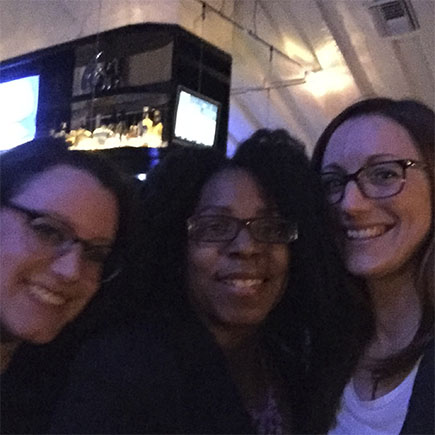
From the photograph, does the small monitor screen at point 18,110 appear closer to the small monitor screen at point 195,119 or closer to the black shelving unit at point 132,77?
the black shelving unit at point 132,77

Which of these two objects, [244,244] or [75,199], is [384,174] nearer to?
[244,244]

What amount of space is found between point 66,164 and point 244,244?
0.34 meters

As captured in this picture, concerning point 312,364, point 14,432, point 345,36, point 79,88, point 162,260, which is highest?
point 345,36

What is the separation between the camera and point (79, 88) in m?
3.55

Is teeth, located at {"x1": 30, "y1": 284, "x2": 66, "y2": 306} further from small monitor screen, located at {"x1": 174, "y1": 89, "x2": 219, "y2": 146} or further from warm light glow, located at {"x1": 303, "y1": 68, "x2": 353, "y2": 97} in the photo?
warm light glow, located at {"x1": 303, "y1": 68, "x2": 353, "y2": 97}

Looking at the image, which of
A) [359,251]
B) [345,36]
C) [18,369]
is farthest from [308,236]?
[345,36]

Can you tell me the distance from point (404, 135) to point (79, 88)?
Answer: 273 centimetres

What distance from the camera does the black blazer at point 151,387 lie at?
33.5 inches

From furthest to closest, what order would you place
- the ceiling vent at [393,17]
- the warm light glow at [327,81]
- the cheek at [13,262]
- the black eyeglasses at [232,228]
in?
the warm light glow at [327,81], the ceiling vent at [393,17], the black eyeglasses at [232,228], the cheek at [13,262]

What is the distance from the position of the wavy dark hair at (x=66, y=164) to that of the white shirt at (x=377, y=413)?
1.66ft

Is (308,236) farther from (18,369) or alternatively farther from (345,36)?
(345,36)

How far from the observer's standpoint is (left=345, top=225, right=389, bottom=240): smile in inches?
44.8

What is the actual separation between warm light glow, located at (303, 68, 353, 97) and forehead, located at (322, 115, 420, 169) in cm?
238

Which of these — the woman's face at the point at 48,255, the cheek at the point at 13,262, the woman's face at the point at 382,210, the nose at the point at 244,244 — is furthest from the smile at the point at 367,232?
the cheek at the point at 13,262
